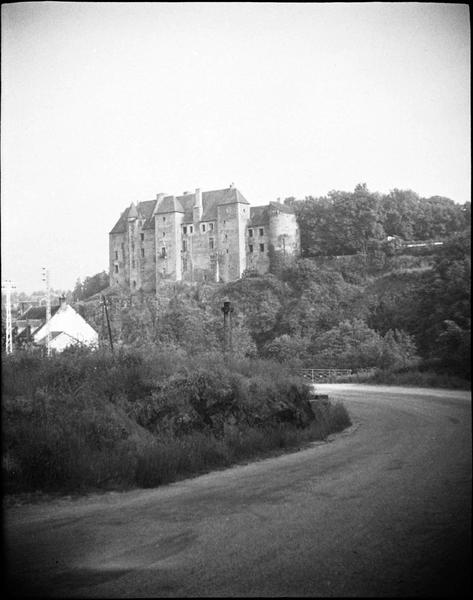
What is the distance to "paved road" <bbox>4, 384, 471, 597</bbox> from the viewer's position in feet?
8.37

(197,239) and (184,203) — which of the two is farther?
(197,239)

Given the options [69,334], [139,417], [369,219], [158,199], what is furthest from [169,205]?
[69,334]

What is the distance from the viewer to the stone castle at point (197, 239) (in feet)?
19.1

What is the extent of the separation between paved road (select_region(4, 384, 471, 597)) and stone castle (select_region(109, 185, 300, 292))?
2241 mm

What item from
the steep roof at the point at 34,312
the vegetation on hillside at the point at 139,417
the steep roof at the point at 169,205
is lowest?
the vegetation on hillside at the point at 139,417

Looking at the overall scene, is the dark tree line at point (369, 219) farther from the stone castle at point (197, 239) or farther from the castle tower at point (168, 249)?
the castle tower at point (168, 249)

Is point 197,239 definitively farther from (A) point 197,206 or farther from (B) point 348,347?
(B) point 348,347

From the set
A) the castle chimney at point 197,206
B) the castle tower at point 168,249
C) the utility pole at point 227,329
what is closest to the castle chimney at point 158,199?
the castle chimney at point 197,206

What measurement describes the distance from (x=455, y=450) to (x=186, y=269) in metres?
5.57

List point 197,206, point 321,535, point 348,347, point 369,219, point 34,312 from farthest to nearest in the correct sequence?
A: point 34,312 → point 197,206 → point 369,219 → point 348,347 → point 321,535

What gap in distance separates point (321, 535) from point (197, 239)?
4.89 meters

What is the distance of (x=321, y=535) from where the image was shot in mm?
3336

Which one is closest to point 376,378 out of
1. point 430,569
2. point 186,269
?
point 430,569

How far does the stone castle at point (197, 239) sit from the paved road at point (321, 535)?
7.35ft
